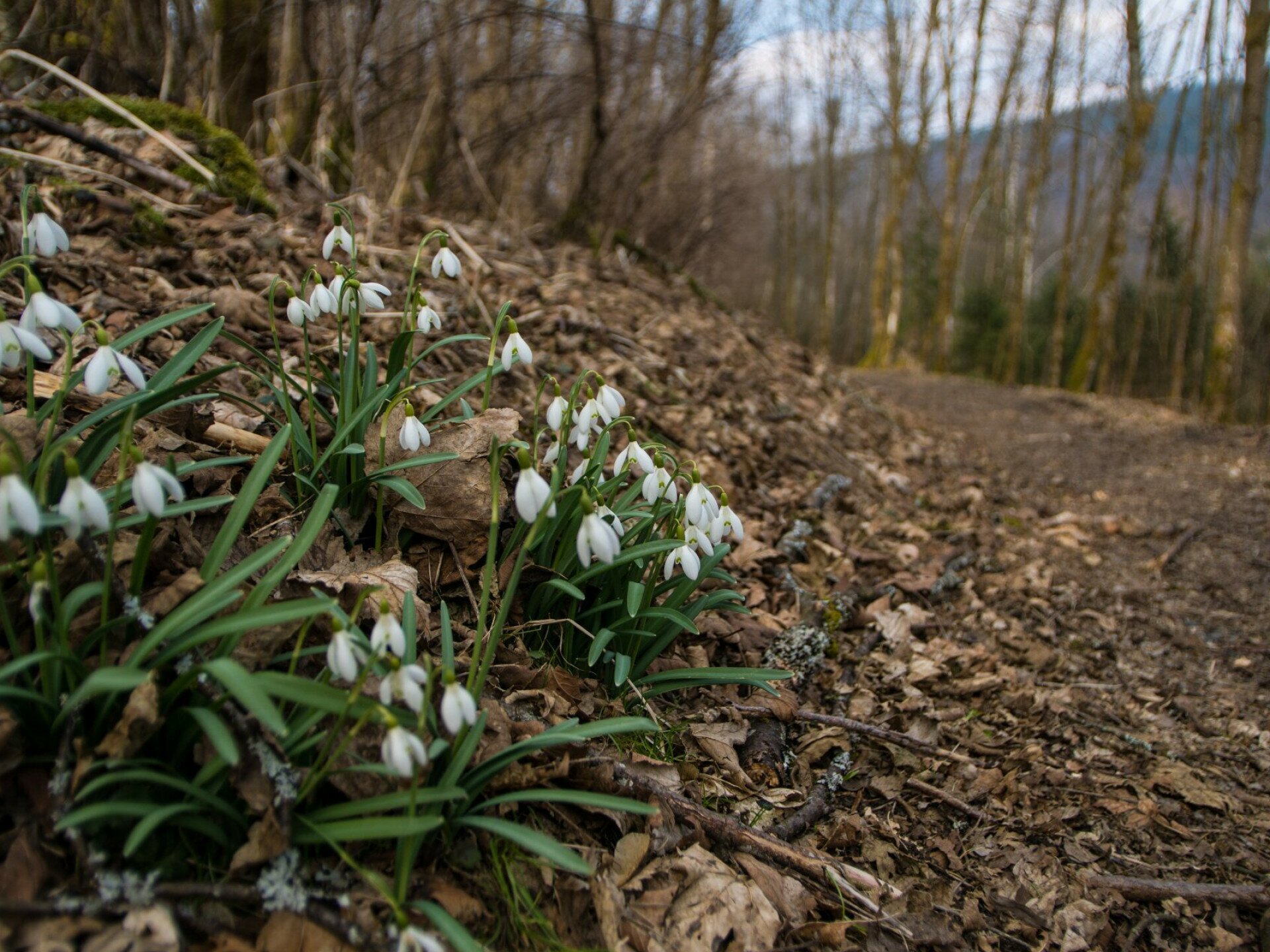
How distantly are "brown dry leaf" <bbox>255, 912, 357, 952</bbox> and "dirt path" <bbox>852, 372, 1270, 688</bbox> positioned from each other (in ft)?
10.1

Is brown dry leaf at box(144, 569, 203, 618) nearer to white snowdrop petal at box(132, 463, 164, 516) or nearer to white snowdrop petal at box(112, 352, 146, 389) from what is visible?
white snowdrop petal at box(132, 463, 164, 516)

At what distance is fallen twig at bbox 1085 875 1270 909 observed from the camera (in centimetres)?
180

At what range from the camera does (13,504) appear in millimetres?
1127

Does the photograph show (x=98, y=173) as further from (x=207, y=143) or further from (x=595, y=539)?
(x=595, y=539)

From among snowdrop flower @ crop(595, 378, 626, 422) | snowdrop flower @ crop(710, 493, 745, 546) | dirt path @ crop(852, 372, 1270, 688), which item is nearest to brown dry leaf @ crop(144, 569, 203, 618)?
snowdrop flower @ crop(595, 378, 626, 422)

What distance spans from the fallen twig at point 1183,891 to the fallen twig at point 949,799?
0.25m

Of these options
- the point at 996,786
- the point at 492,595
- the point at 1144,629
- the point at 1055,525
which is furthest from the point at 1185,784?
the point at 1055,525

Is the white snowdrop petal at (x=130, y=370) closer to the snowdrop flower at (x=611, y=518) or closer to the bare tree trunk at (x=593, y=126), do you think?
the snowdrop flower at (x=611, y=518)

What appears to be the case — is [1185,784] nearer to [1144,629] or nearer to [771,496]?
[1144,629]

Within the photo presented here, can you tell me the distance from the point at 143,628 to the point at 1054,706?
2.57m

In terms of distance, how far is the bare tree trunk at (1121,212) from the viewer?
36.1 ft

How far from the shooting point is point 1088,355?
1223 cm

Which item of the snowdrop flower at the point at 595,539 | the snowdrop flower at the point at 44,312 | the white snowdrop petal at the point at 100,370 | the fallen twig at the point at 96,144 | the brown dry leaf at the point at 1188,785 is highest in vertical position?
the fallen twig at the point at 96,144

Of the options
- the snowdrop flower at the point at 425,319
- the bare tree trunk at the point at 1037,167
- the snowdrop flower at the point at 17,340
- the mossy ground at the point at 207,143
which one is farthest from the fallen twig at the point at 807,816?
the bare tree trunk at the point at 1037,167
